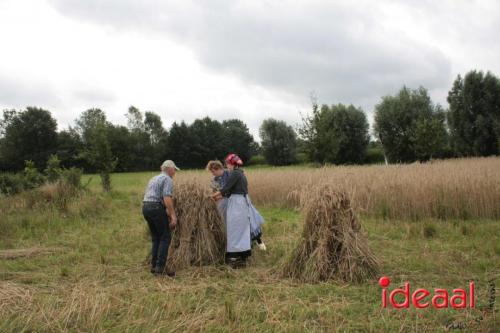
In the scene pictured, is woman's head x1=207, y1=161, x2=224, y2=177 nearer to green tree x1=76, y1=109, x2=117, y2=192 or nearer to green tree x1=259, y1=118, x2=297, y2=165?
green tree x1=76, y1=109, x2=117, y2=192

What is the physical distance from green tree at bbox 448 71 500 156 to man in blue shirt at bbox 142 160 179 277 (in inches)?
1098

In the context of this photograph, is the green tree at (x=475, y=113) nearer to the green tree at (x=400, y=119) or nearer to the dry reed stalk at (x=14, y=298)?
the green tree at (x=400, y=119)

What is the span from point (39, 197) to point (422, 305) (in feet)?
37.5

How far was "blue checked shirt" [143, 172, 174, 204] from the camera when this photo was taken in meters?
5.72

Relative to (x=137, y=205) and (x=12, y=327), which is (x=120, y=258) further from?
(x=137, y=205)

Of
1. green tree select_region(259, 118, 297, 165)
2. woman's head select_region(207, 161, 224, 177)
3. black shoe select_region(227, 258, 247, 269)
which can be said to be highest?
green tree select_region(259, 118, 297, 165)

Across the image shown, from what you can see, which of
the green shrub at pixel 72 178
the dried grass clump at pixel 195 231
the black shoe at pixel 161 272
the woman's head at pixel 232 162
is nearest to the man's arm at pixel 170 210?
the dried grass clump at pixel 195 231

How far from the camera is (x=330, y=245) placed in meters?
5.29

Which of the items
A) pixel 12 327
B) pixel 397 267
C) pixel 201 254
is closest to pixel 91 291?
pixel 12 327

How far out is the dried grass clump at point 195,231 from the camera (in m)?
6.21

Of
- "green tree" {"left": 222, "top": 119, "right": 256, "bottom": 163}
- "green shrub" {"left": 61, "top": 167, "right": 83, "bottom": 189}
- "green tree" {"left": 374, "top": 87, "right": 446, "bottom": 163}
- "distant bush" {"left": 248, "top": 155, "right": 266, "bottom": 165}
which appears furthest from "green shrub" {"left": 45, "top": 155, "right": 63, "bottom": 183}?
"green tree" {"left": 222, "top": 119, "right": 256, "bottom": 163}

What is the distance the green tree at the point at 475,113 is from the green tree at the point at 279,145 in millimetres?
22948

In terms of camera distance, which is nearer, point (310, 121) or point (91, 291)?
point (91, 291)

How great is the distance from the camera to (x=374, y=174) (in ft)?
38.8
